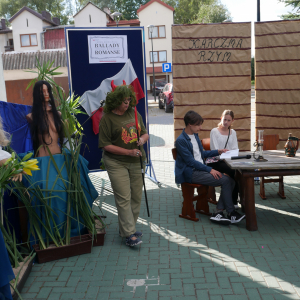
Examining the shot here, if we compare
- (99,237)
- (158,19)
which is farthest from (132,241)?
(158,19)

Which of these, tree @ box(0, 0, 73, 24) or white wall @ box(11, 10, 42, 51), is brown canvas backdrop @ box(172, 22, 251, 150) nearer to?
white wall @ box(11, 10, 42, 51)

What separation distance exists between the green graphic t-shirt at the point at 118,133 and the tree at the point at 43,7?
1948 inches

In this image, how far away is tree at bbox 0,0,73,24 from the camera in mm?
48531

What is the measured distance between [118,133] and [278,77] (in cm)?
355

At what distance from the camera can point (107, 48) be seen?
20.0ft

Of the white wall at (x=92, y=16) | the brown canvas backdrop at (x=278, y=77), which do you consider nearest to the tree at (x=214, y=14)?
the white wall at (x=92, y=16)

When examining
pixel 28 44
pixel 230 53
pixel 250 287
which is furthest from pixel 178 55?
pixel 28 44

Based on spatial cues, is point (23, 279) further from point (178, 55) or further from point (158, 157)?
point (158, 157)

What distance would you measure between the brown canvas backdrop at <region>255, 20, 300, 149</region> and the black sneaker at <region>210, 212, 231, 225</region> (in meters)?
2.31

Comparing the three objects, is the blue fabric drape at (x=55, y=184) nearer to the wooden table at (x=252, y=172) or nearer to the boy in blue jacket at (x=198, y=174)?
the boy in blue jacket at (x=198, y=174)

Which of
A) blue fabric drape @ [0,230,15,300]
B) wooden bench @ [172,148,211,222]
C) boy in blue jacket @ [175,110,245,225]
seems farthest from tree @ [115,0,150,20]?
blue fabric drape @ [0,230,15,300]

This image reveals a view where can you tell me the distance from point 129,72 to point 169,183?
7.36ft

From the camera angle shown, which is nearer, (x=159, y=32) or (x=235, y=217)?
(x=235, y=217)

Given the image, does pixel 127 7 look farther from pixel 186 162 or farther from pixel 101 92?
pixel 186 162
